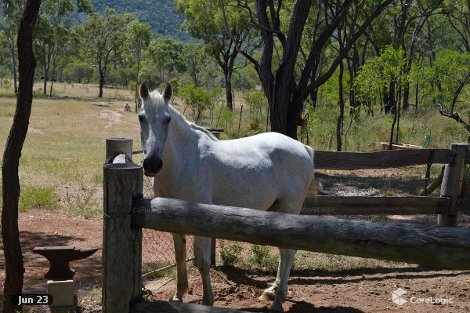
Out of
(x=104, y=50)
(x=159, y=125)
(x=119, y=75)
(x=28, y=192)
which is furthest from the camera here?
(x=119, y=75)

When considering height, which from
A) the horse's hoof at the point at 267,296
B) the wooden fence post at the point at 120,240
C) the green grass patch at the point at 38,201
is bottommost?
the green grass patch at the point at 38,201

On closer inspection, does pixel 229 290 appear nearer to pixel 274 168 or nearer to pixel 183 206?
pixel 274 168

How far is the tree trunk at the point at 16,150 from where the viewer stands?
4.07 m

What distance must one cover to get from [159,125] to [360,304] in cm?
272

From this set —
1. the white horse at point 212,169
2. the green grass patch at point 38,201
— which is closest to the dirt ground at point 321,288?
the white horse at point 212,169

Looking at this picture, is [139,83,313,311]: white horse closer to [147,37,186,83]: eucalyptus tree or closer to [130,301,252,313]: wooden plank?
[130,301,252,313]: wooden plank

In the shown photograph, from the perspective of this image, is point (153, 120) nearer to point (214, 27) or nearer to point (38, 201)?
point (38, 201)

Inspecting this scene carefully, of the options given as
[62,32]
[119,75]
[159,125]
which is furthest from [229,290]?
[119,75]

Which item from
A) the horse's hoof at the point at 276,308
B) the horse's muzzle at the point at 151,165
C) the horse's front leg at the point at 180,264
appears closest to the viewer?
the horse's muzzle at the point at 151,165

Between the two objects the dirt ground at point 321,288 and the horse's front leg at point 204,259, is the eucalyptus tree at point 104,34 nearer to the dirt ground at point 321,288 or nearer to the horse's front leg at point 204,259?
the dirt ground at point 321,288

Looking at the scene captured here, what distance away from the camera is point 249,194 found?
16.3ft

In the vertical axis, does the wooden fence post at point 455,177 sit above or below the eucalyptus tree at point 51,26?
below

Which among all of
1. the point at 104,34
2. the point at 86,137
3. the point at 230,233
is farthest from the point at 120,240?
the point at 104,34

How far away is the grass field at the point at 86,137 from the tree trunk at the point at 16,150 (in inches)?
206
